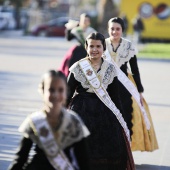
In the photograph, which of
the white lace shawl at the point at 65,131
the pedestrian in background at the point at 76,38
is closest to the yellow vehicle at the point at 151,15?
the pedestrian in background at the point at 76,38

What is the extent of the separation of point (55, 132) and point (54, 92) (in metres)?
0.24

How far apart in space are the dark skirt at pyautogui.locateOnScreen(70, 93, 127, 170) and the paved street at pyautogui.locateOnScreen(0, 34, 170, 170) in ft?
5.20

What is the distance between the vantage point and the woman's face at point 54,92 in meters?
4.48

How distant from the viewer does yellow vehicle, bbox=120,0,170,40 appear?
1726 inches

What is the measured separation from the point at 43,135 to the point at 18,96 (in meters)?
11.2

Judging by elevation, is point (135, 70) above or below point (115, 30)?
below

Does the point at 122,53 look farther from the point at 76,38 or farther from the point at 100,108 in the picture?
the point at 76,38

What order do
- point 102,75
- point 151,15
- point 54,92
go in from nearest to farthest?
1. point 54,92
2. point 102,75
3. point 151,15

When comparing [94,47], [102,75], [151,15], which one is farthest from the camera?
[151,15]

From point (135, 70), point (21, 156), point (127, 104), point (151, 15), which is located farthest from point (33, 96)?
point (151, 15)

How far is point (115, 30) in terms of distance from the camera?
8.80 meters

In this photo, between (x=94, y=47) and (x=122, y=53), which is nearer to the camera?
(x=94, y=47)

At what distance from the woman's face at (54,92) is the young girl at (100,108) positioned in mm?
2500

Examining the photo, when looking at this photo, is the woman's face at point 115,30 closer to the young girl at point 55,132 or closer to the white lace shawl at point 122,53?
the white lace shawl at point 122,53
